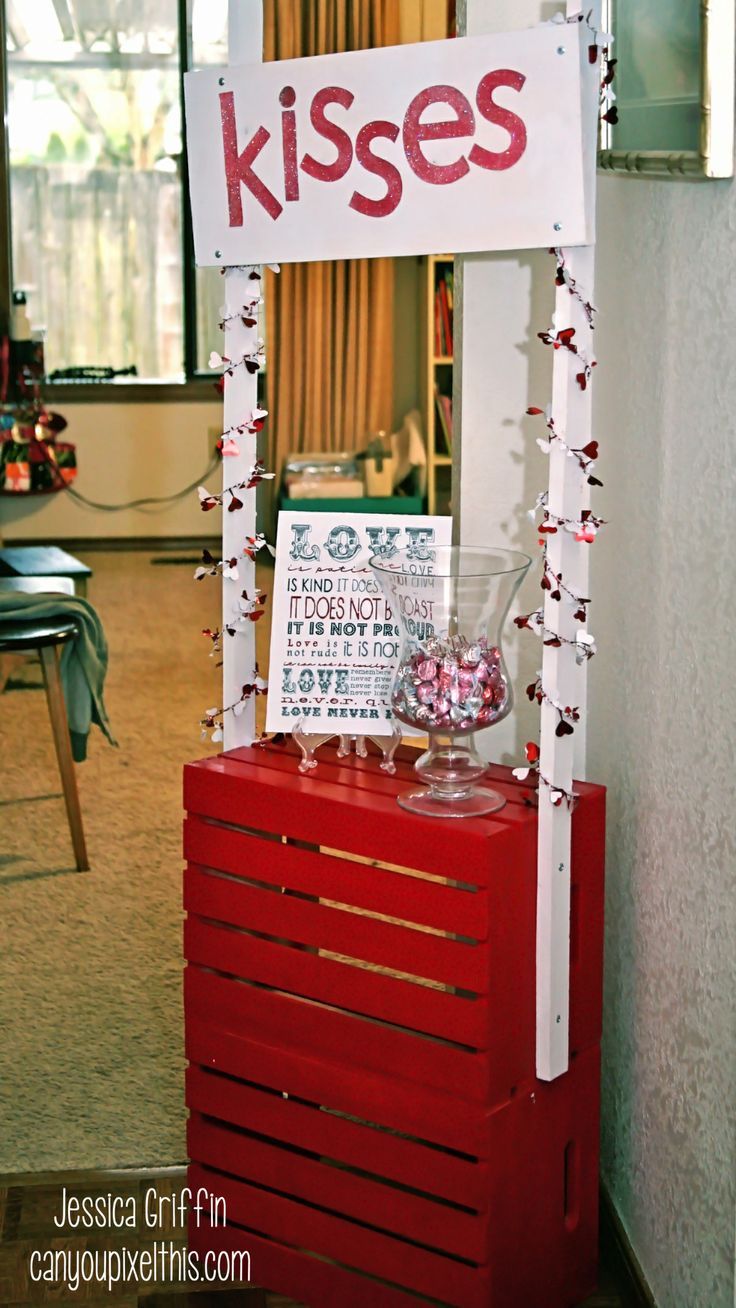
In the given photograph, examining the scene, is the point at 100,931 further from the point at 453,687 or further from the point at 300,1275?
the point at 453,687

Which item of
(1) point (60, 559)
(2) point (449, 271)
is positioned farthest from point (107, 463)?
(1) point (60, 559)

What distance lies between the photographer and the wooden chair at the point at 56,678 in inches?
116

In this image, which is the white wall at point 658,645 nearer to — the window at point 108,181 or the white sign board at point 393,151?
the white sign board at point 393,151

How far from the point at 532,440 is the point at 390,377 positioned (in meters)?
4.05

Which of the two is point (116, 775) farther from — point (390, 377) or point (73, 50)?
point (73, 50)

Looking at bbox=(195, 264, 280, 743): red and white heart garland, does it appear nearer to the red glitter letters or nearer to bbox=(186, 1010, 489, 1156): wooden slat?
the red glitter letters

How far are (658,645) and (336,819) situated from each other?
1.27 feet

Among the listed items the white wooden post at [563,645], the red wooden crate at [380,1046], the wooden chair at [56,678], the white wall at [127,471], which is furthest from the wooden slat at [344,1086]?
the white wall at [127,471]

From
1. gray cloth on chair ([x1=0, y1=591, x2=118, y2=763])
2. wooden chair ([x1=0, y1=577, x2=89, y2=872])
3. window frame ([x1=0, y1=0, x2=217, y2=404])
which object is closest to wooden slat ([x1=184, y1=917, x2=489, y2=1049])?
wooden chair ([x1=0, y1=577, x2=89, y2=872])

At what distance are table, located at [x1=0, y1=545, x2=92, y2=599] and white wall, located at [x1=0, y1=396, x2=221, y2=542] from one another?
239cm

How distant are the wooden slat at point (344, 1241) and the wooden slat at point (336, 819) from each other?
0.43 meters

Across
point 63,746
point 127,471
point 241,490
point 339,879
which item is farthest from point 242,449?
point 127,471

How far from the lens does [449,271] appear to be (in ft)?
17.8

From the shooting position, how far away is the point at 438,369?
550cm
